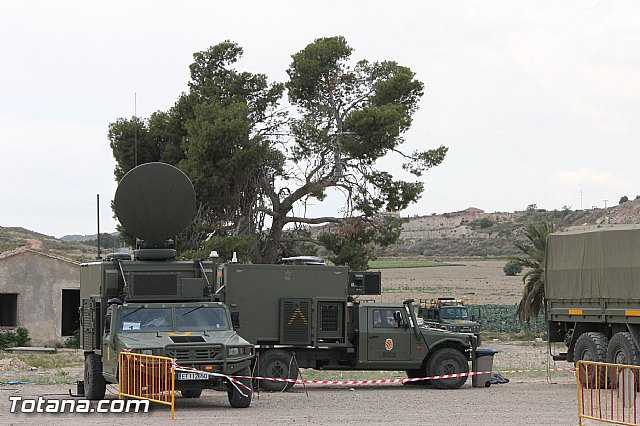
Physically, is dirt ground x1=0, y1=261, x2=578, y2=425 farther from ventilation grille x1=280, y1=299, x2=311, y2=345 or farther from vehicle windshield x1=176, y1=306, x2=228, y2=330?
vehicle windshield x1=176, y1=306, x2=228, y2=330

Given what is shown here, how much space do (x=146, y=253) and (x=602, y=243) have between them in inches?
351

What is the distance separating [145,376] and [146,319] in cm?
172

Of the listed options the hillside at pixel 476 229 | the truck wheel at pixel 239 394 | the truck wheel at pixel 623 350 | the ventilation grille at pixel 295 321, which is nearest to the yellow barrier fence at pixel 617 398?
the truck wheel at pixel 623 350

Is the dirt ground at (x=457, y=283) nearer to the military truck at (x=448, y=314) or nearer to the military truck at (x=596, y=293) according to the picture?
the military truck at (x=448, y=314)

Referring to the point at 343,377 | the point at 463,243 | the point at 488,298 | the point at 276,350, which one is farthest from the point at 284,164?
the point at 463,243

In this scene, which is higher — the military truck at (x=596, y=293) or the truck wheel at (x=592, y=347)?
the military truck at (x=596, y=293)

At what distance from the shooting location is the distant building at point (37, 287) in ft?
129

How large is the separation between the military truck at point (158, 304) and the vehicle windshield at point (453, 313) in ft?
70.2

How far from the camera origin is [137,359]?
18.3 meters

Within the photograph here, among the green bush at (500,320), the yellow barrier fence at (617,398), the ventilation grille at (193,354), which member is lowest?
the green bush at (500,320)

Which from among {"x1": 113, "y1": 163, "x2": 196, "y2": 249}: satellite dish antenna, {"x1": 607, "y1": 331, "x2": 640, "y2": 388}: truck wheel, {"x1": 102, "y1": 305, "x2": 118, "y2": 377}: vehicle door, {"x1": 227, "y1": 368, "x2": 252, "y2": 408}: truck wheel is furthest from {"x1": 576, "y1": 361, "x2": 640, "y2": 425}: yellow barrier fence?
{"x1": 113, "y1": 163, "x2": 196, "y2": 249}: satellite dish antenna

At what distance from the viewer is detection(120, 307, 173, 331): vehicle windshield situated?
19.6 m

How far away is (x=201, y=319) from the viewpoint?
19875 mm

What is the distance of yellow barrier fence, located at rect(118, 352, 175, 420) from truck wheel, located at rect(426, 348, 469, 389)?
7044 millimetres
